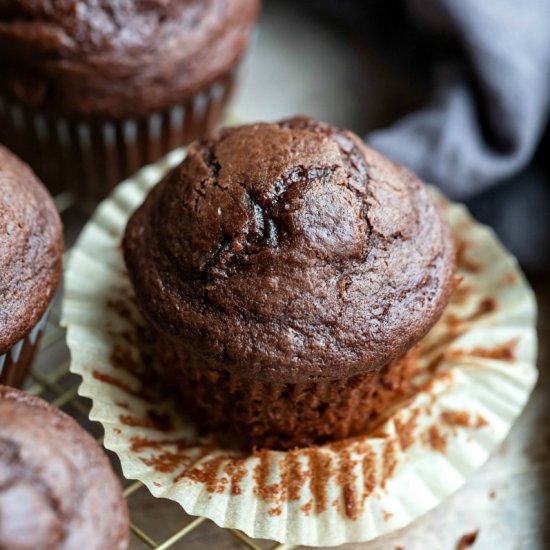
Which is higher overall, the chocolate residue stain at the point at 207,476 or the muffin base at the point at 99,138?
the muffin base at the point at 99,138

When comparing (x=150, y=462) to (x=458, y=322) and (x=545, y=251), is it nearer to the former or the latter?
(x=458, y=322)

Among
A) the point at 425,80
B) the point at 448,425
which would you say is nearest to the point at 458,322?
the point at 448,425

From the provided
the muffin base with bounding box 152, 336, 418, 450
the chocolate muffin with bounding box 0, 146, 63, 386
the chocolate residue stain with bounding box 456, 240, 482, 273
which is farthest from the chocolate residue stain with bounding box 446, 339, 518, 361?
the chocolate muffin with bounding box 0, 146, 63, 386

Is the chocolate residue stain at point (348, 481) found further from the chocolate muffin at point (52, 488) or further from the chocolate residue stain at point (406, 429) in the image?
the chocolate muffin at point (52, 488)

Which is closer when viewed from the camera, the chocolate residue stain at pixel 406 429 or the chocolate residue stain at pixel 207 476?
the chocolate residue stain at pixel 207 476

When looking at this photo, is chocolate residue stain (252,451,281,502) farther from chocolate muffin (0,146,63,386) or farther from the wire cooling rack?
chocolate muffin (0,146,63,386)


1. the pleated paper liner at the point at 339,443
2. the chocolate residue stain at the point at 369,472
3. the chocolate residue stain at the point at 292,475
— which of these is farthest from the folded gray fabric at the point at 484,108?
the chocolate residue stain at the point at 292,475
